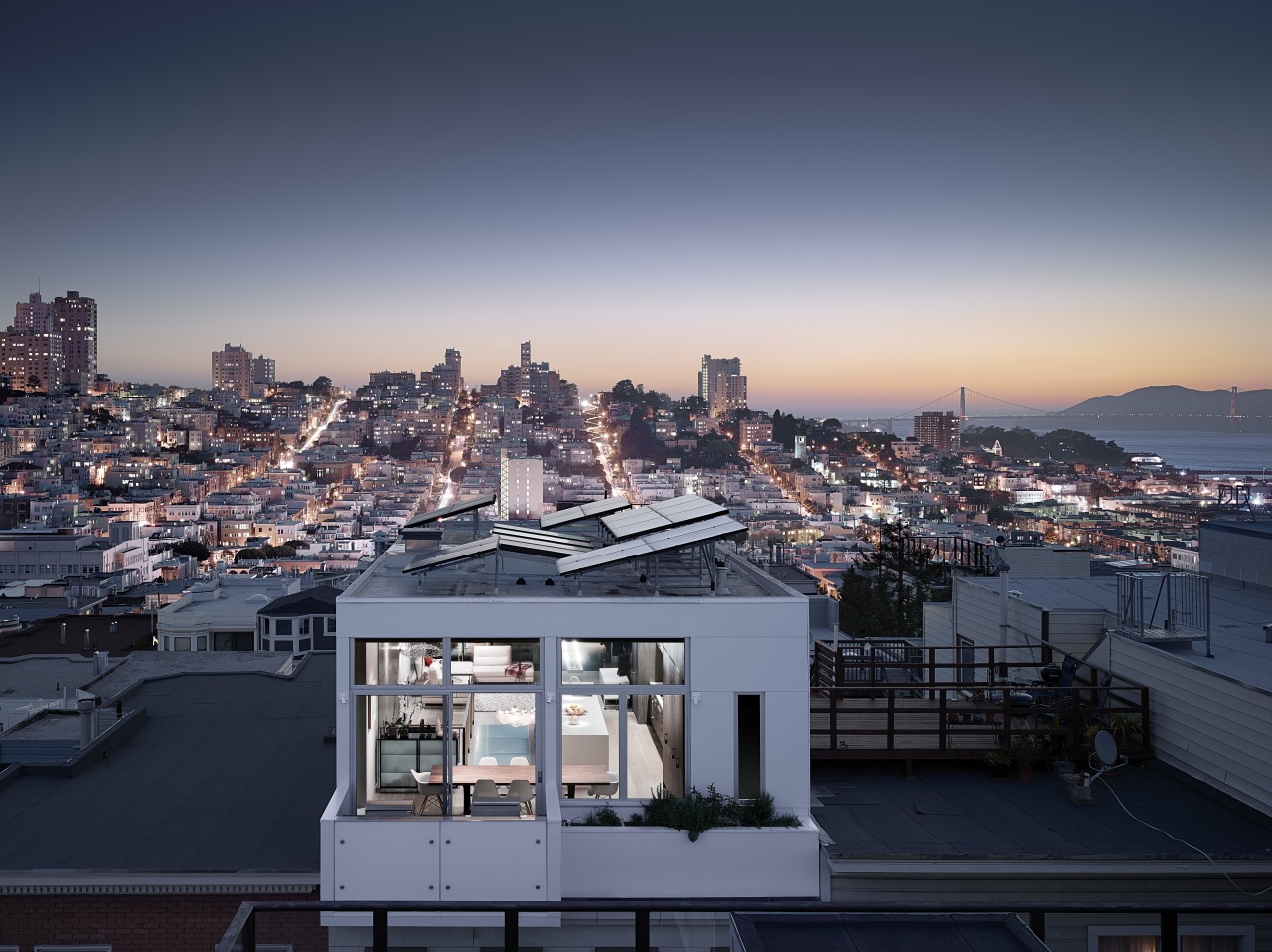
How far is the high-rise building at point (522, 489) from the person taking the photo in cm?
6844

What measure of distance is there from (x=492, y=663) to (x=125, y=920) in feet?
11.3

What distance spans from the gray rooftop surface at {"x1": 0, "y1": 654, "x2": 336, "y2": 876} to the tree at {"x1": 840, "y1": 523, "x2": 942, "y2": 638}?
2357 cm

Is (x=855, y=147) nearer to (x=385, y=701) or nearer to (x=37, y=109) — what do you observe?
(x=385, y=701)

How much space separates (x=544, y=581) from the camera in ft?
24.1

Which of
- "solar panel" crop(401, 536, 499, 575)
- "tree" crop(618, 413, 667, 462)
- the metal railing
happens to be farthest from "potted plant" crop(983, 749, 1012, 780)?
"tree" crop(618, 413, 667, 462)

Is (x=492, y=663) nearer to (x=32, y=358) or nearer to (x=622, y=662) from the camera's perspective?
(x=622, y=662)

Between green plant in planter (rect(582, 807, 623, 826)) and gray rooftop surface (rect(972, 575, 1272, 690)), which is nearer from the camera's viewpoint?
green plant in planter (rect(582, 807, 623, 826))

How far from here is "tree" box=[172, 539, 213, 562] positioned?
89.0 metres

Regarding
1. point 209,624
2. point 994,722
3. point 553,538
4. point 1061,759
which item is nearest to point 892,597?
point 209,624

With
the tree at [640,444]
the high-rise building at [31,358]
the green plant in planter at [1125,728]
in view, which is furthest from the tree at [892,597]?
the high-rise building at [31,358]

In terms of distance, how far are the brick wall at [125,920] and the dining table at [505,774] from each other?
1467 millimetres

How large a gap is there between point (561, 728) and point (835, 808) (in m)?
2.19

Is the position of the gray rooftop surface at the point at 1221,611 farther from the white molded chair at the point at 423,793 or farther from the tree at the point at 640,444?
the tree at the point at 640,444

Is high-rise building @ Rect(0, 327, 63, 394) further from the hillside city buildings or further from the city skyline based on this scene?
the hillside city buildings
